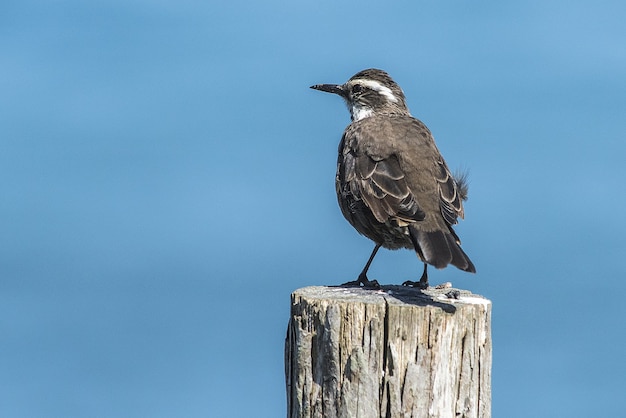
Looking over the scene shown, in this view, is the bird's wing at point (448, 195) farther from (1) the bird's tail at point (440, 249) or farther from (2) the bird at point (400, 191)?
(1) the bird's tail at point (440, 249)

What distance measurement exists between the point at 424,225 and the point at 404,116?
2.01 meters

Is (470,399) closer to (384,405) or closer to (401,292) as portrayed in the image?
(384,405)

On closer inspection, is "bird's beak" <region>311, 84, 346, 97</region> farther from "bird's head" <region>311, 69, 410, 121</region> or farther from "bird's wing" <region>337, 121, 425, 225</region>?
"bird's wing" <region>337, 121, 425, 225</region>

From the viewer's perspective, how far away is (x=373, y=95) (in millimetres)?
9375

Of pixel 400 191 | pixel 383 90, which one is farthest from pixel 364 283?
pixel 383 90

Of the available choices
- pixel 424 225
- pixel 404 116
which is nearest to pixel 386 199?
pixel 424 225

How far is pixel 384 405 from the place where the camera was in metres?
4.85

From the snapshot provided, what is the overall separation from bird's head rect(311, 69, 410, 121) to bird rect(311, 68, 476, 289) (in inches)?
27.2

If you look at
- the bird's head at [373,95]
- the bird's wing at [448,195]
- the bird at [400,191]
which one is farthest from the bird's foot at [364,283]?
the bird's head at [373,95]

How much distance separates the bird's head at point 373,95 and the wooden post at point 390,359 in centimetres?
438

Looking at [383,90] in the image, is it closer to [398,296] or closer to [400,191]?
[400,191]

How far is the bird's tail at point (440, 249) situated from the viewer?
631cm

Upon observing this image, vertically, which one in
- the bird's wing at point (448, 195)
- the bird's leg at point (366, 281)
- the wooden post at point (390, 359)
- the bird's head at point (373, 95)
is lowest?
the wooden post at point (390, 359)

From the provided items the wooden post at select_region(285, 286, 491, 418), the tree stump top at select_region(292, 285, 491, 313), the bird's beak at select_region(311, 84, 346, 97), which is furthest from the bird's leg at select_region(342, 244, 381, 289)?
the bird's beak at select_region(311, 84, 346, 97)
